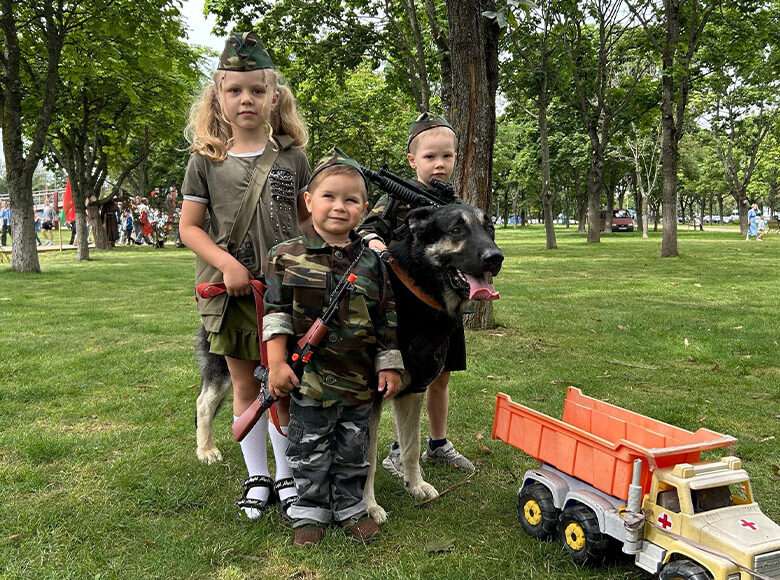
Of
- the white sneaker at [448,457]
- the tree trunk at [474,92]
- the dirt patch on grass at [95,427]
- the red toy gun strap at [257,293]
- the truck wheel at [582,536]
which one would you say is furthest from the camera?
the tree trunk at [474,92]

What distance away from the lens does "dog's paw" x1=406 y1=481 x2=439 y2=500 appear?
3840mm

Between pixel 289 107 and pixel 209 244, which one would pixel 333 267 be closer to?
pixel 209 244

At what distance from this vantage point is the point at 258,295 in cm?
345

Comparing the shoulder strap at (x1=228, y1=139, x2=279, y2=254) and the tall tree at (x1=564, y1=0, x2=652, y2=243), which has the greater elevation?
the tall tree at (x1=564, y1=0, x2=652, y2=243)

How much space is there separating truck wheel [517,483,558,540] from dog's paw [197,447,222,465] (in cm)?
217

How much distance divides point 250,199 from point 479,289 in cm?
138

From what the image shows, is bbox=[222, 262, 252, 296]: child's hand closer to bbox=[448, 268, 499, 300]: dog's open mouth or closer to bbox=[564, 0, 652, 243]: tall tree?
bbox=[448, 268, 499, 300]: dog's open mouth

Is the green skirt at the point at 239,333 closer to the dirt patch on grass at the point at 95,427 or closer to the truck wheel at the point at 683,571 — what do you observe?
the dirt patch on grass at the point at 95,427

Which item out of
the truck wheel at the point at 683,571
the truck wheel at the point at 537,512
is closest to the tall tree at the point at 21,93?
the truck wheel at the point at 537,512

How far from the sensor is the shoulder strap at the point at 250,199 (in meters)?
3.46

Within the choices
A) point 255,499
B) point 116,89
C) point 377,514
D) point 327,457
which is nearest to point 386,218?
point 327,457

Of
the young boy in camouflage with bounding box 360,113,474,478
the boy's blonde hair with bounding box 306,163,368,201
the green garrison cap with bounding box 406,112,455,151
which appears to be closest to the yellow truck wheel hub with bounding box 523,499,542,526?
the young boy in camouflage with bounding box 360,113,474,478

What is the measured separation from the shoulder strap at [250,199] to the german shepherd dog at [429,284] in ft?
2.68

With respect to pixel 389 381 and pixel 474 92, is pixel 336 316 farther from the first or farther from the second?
pixel 474 92
